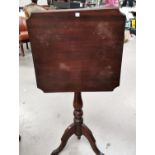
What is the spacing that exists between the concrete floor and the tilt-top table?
2.20 ft

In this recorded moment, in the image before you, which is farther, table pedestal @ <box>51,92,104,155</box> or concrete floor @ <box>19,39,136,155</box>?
concrete floor @ <box>19,39,136,155</box>

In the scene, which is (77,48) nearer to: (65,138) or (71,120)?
(65,138)

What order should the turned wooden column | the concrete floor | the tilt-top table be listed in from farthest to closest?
the concrete floor, the turned wooden column, the tilt-top table

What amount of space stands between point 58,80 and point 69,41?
0.28m

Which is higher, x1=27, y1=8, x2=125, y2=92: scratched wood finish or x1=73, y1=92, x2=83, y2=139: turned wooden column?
x1=27, y1=8, x2=125, y2=92: scratched wood finish

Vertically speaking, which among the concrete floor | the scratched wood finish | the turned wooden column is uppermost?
the scratched wood finish

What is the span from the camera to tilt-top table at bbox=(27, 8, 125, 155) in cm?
131

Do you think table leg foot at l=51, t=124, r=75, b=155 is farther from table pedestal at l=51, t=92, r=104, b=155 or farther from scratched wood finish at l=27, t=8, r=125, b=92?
scratched wood finish at l=27, t=8, r=125, b=92

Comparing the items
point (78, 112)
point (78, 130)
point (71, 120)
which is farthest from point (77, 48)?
point (71, 120)

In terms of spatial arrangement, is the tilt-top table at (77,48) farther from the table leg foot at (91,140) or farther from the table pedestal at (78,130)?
the table leg foot at (91,140)

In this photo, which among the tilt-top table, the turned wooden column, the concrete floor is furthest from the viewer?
the concrete floor

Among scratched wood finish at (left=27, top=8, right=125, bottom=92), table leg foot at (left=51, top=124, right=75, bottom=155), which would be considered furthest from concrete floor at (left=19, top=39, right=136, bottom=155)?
scratched wood finish at (left=27, top=8, right=125, bottom=92)
